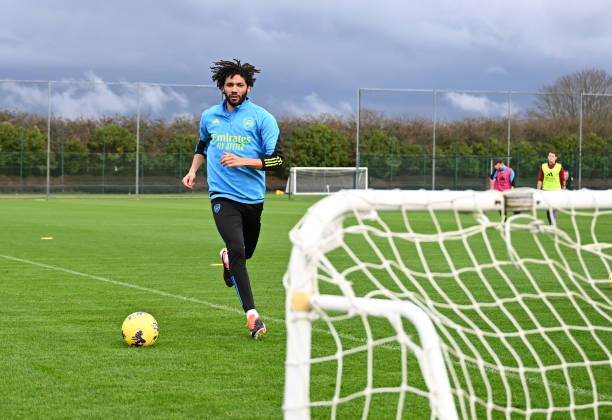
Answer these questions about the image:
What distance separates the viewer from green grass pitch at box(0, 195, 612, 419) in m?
4.23

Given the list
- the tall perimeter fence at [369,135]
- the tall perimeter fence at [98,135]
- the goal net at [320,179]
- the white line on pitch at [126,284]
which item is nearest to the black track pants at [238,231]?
the white line on pitch at [126,284]

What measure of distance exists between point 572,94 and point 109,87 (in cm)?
2316

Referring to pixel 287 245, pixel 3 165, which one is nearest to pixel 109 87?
pixel 3 165

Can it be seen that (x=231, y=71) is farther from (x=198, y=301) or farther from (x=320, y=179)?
(x=320, y=179)

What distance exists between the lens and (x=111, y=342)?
227 inches

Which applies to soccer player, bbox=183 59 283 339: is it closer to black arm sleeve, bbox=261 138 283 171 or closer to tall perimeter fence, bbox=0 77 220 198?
black arm sleeve, bbox=261 138 283 171

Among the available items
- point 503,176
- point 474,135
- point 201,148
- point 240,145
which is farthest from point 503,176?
point 474,135

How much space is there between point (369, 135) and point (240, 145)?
112 feet

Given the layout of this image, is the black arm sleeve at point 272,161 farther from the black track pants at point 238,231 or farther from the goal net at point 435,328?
the goal net at point 435,328

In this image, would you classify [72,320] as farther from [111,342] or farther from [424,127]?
[424,127]

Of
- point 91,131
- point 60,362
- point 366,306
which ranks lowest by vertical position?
point 60,362

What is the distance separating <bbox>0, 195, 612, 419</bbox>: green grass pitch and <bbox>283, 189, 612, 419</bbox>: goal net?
0.43 feet

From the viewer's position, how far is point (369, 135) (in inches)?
1570

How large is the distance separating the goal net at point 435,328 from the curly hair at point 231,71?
1785 mm
